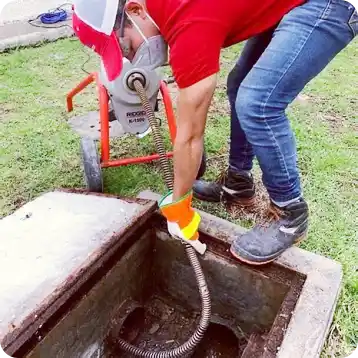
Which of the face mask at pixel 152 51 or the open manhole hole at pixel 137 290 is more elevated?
the face mask at pixel 152 51

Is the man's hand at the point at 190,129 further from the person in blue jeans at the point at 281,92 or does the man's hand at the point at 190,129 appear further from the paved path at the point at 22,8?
the paved path at the point at 22,8

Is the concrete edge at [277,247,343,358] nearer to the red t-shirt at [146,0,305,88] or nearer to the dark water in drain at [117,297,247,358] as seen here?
the dark water in drain at [117,297,247,358]

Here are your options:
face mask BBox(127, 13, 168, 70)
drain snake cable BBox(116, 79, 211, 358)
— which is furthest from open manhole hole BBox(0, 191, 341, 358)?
face mask BBox(127, 13, 168, 70)

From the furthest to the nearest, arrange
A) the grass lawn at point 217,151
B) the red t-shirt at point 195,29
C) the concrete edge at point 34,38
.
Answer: the concrete edge at point 34,38 → the grass lawn at point 217,151 → the red t-shirt at point 195,29

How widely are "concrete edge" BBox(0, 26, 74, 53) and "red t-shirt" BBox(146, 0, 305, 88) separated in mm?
3508

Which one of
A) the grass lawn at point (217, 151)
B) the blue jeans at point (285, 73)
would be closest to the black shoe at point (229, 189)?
the grass lawn at point (217, 151)

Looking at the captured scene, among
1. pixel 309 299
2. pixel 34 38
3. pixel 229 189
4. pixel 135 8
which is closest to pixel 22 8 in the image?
pixel 34 38

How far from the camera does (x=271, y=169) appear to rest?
1.93 meters

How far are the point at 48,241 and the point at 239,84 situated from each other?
104 cm

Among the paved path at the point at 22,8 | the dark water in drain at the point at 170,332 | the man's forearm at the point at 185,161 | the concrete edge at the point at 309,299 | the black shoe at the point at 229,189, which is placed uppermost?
the man's forearm at the point at 185,161

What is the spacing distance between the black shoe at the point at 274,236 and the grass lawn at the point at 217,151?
0.32 metres

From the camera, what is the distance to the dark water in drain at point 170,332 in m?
2.15

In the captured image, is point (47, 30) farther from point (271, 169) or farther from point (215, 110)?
point (271, 169)

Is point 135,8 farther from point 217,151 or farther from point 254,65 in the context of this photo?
→ point 217,151
